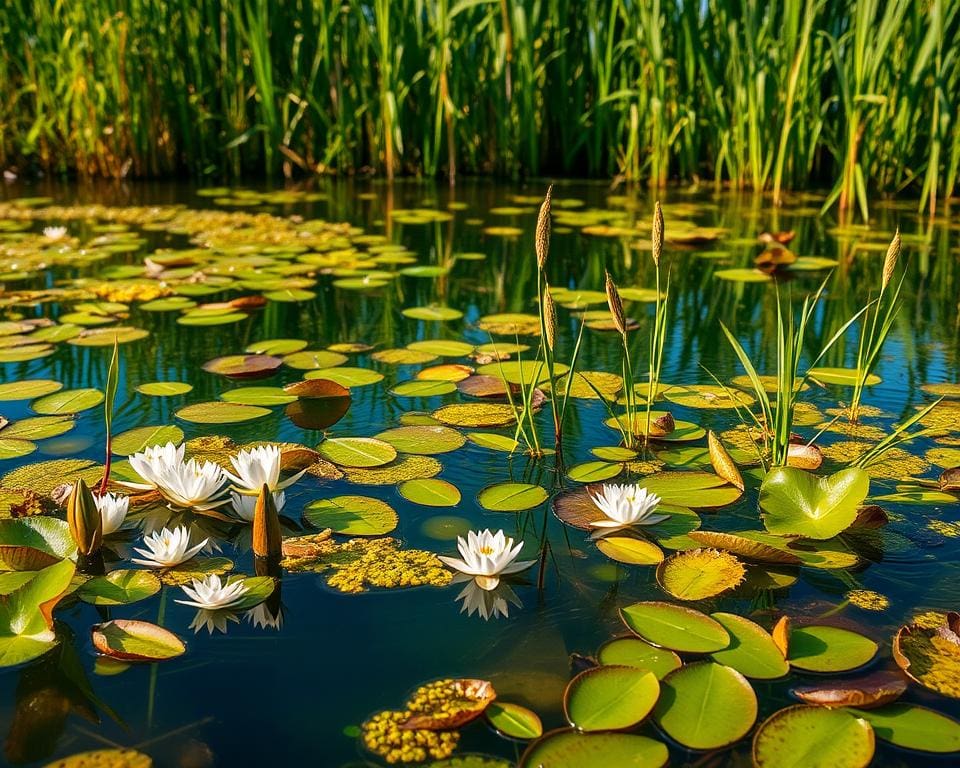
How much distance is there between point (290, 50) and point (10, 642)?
16.3 ft

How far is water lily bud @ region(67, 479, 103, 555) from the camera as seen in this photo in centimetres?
145

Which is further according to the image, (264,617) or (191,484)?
(191,484)

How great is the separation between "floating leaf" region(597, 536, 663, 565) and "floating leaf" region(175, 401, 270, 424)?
3.08 feet

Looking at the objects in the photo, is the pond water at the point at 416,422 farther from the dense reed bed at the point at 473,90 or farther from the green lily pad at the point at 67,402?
the dense reed bed at the point at 473,90

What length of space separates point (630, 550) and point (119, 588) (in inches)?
32.3

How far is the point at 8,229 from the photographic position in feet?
14.2

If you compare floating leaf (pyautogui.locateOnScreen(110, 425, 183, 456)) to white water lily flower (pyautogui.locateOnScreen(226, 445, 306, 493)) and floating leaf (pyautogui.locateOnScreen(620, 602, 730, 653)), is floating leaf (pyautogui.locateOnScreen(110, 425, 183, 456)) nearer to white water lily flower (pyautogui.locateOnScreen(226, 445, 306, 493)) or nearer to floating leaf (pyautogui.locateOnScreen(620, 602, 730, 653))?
white water lily flower (pyautogui.locateOnScreen(226, 445, 306, 493))

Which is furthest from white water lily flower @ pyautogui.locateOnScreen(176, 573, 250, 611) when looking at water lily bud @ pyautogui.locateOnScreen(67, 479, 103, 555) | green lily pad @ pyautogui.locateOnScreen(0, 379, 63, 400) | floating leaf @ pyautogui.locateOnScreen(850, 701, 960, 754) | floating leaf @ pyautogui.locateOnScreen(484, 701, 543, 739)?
green lily pad @ pyautogui.locateOnScreen(0, 379, 63, 400)

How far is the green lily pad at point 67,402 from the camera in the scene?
2156 millimetres

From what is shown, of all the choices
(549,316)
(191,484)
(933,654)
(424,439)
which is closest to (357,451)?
(424,439)

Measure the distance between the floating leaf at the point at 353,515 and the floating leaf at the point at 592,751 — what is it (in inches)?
23.0

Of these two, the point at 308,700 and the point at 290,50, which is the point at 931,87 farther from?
the point at 308,700

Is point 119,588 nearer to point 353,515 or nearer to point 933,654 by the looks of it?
point 353,515

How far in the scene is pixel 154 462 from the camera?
1.64 meters
